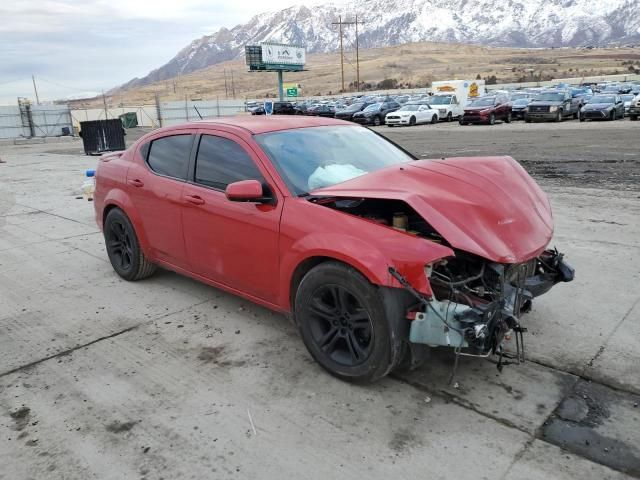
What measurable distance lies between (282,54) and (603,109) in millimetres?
45452

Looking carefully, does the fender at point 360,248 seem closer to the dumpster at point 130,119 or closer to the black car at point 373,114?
the black car at point 373,114

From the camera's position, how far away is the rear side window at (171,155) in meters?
4.65

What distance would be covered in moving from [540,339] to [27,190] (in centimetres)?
1161

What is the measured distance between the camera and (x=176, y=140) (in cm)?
481

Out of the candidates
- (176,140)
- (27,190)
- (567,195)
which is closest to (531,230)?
(176,140)

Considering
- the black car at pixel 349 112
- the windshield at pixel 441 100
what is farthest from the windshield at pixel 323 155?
the windshield at pixel 441 100

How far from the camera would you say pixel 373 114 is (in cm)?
3519

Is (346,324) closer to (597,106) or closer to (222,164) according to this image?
(222,164)

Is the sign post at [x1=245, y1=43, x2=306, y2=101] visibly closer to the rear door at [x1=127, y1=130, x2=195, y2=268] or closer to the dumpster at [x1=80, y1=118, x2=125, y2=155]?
the dumpster at [x1=80, y1=118, x2=125, y2=155]

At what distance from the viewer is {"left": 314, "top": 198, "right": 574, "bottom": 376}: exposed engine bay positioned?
306 cm

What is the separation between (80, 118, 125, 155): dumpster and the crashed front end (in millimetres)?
19466

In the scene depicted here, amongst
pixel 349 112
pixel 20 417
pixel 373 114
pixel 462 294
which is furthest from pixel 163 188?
pixel 349 112

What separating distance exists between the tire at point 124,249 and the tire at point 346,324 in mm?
2321

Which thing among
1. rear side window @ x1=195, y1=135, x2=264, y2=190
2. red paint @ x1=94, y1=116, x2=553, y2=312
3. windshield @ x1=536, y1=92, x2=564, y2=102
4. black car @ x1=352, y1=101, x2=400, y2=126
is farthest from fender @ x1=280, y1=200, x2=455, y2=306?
black car @ x1=352, y1=101, x2=400, y2=126
